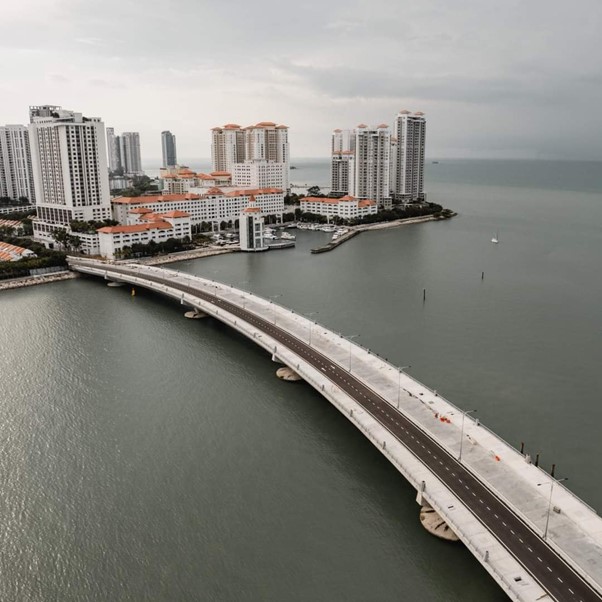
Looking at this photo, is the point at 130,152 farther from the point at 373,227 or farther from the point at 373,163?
the point at 373,227

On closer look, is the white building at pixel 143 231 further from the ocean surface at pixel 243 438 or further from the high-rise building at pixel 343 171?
the high-rise building at pixel 343 171

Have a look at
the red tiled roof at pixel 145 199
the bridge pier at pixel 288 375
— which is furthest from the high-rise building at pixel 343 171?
the bridge pier at pixel 288 375

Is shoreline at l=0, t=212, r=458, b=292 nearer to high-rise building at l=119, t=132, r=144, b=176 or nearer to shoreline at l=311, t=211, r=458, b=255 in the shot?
shoreline at l=311, t=211, r=458, b=255

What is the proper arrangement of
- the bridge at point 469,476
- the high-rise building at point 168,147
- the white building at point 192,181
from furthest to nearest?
the high-rise building at point 168,147 < the white building at point 192,181 < the bridge at point 469,476

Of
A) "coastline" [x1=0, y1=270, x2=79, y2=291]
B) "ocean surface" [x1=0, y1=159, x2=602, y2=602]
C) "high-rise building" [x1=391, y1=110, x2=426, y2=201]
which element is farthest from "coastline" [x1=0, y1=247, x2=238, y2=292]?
"high-rise building" [x1=391, y1=110, x2=426, y2=201]

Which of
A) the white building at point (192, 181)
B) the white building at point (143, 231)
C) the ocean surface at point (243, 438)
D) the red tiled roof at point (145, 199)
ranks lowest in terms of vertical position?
the ocean surface at point (243, 438)

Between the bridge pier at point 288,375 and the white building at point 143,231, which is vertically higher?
the white building at point 143,231

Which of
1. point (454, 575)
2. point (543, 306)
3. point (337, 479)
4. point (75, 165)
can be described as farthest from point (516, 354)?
point (75, 165)
